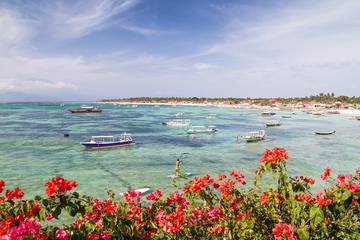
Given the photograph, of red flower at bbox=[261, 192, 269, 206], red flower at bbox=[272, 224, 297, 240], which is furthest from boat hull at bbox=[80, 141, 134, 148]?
red flower at bbox=[272, 224, 297, 240]

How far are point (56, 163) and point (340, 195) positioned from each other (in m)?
28.7

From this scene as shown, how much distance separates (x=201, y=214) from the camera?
546 centimetres

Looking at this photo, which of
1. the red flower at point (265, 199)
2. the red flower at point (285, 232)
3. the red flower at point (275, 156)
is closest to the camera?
the red flower at point (285, 232)

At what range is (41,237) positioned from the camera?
10.2 ft

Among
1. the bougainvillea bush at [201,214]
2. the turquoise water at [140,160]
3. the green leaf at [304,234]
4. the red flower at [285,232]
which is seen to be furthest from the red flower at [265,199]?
the turquoise water at [140,160]

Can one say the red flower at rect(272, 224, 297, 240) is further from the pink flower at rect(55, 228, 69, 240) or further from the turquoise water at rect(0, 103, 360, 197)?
the turquoise water at rect(0, 103, 360, 197)

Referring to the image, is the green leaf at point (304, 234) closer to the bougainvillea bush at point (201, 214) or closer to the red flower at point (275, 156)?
the bougainvillea bush at point (201, 214)

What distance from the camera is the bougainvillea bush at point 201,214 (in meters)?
3.39

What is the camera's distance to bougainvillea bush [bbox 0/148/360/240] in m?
3.39

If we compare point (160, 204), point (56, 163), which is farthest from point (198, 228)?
point (56, 163)

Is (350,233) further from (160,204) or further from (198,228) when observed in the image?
(160,204)

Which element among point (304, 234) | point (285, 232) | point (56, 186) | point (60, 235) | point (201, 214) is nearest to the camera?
point (60, 235)

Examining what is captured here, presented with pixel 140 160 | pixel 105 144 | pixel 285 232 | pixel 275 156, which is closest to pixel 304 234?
pixel 285 232

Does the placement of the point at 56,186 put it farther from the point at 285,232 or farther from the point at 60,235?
the point at 285,232
